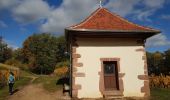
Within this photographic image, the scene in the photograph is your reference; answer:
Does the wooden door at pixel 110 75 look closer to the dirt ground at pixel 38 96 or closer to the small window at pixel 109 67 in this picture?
the small window at pixel 109 67

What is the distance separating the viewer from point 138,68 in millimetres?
14781

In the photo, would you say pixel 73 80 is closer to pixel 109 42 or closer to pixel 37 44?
pixel 109 42

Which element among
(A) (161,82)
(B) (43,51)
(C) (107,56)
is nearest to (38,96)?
(C) (107,56)

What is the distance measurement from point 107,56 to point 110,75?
3.93ft

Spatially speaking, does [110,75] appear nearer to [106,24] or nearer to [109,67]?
[109,67]

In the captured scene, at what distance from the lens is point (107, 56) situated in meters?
14.6

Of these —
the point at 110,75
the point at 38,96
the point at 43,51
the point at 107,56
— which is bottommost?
the point at 38,96

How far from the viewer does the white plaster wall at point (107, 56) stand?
14.2 metres

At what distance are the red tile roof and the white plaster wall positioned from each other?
757 millimetres

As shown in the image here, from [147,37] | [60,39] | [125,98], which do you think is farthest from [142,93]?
[60,39]

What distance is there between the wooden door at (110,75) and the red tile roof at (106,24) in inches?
84.8

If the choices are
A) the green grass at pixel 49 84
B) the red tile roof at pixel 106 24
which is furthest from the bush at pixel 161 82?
the green grass at pixel 49 84

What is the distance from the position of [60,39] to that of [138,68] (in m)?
57.8

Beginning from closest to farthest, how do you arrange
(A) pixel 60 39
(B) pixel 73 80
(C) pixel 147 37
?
(B) pixel 73 80
(C) pixel 147 37
(A) pixel 60 39
